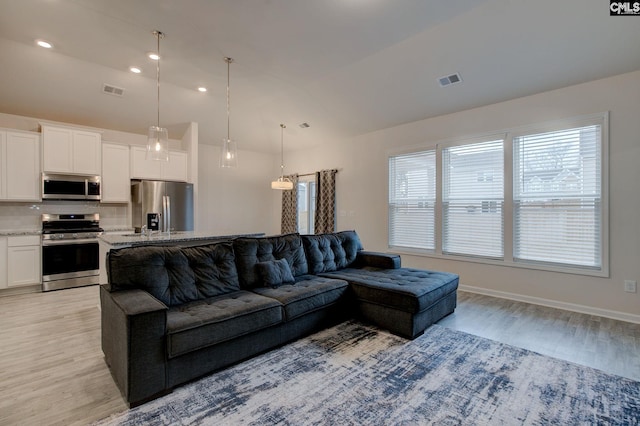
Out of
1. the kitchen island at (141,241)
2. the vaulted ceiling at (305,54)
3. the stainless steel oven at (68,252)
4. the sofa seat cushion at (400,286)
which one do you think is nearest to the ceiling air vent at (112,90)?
the vaulted ceiling at (305,54)

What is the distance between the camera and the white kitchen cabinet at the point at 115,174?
17.9ft

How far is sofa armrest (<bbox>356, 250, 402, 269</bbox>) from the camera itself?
4.22m

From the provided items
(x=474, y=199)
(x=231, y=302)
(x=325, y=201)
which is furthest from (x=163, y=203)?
(x=474, y=199)

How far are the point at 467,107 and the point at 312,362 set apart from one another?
4402mm

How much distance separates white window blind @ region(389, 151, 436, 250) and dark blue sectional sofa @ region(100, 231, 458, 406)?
1.54 meters

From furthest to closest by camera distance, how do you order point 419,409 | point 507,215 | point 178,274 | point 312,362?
point 507,215, point 178,274, point 312,362, point 419,409

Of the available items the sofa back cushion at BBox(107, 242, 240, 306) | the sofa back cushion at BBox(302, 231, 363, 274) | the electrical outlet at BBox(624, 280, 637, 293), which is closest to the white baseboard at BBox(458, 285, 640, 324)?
the electrical outlet at BBox(624, 280, 637, 293)

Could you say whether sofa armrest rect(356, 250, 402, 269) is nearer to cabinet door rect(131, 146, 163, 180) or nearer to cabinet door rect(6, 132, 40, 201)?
cabinet door rect(131, 146, 163, 180)

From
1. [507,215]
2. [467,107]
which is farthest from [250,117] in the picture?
[507,215]

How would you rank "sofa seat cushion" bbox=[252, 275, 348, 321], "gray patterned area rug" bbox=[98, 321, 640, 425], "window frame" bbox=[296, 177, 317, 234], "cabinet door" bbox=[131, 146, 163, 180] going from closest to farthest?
"gray patterned area rug" bbox=[98, 321, 640, 425]
"sofa seat cushion" bbox=[252, 275, 348, 321]
"cabinet door" bbox=[131, 146, 163, 180]
"window frame" bbox=[296, 177, 317, 234]

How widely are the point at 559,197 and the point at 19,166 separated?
791 centimetres

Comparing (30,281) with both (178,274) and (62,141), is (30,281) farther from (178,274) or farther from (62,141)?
(178,274)

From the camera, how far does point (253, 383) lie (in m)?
2.27

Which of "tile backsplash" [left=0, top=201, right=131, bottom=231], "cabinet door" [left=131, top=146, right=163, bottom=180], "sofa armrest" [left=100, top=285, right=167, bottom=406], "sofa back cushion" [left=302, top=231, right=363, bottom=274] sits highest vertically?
"cabinet door" [left=131, top=146, right=163, bottom=180]
